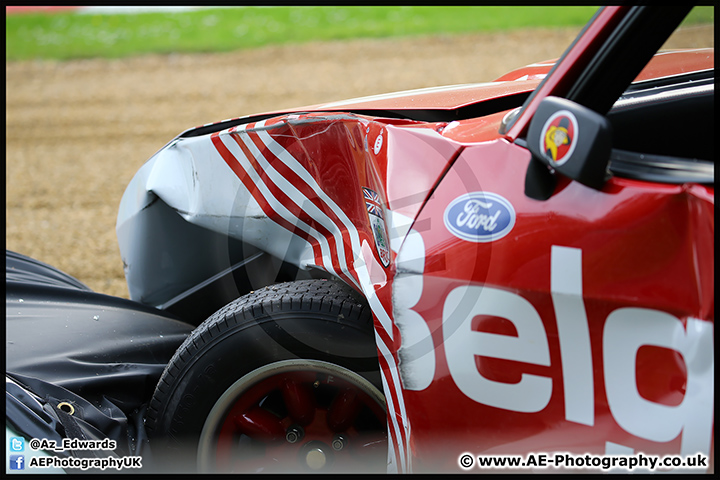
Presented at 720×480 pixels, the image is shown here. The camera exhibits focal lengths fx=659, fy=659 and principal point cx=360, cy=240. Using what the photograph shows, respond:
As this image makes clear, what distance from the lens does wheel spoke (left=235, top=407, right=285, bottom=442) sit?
183 centimetres

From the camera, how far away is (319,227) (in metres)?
2.04

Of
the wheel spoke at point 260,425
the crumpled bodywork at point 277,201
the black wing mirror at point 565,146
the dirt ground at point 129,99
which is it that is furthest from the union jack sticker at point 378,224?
the dirt ground at point 129,99

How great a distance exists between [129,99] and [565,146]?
9.92 m

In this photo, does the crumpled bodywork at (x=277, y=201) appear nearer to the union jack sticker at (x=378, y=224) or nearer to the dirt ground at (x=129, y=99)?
the union jack sticker at (x=378, y=224)

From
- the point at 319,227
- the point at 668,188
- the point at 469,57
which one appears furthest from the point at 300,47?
the point at 668,188

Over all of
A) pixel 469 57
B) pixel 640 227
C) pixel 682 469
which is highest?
pixel 469 57

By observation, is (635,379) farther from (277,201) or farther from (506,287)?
(277,201)

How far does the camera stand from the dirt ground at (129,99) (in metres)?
5.45

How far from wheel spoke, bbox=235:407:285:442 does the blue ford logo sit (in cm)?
81

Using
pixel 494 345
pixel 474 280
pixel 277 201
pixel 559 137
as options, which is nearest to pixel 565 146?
pixel 559 137

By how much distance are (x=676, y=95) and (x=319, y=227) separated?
1164 millimetres

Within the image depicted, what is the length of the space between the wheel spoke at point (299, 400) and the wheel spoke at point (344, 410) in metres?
0.06

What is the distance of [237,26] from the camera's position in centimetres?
1491
